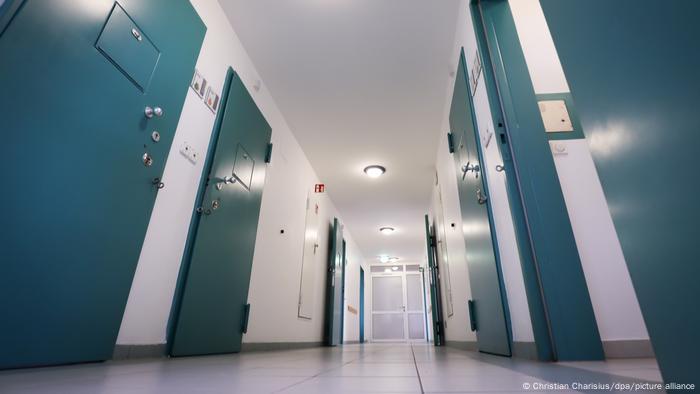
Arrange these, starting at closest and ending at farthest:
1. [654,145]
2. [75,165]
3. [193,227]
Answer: [654,145] < [75,165] < [193,227]

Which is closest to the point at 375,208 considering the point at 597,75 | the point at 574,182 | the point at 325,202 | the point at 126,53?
the point at 325,202

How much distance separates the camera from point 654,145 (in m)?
0.50

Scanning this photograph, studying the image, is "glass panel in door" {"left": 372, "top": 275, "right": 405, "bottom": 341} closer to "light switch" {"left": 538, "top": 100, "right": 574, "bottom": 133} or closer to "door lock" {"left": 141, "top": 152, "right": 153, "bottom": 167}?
"light switch" {"left": 538, "top": 100, "right": 574, "bottom": 133}

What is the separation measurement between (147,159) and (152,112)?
230mm

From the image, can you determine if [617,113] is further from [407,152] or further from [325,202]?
[325,202]

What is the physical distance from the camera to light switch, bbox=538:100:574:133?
188 centimetres

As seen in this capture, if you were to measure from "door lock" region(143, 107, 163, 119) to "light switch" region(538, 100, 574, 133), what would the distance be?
2.02 m

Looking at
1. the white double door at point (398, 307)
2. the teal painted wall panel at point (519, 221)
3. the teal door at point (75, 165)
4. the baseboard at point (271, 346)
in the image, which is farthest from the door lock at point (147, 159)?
the white double door at point (398, 307)

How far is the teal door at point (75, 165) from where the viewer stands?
1043 millimetres

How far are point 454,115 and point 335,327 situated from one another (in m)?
4.10

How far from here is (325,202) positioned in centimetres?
571

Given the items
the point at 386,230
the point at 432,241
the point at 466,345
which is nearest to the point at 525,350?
the point at 466,345

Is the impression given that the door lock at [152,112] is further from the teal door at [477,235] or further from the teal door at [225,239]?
the teal door at [477,235]

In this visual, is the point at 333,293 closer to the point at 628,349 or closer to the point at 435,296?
the point at 435,296
